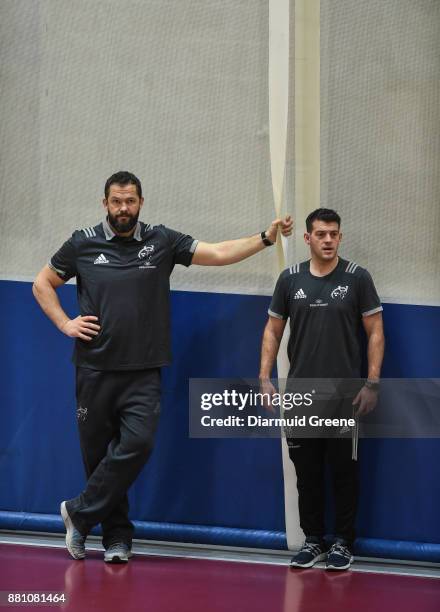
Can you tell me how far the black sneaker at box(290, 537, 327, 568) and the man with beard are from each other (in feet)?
2.54

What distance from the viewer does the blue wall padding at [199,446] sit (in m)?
5.16

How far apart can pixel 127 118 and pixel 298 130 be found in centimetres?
86

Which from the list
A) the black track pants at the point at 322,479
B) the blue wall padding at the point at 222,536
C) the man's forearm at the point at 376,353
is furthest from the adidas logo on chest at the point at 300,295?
the blue wall padding at the point at 222,536

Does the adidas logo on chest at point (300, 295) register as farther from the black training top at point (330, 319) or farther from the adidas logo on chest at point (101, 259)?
the adidas logo on chest at point (101, 259)

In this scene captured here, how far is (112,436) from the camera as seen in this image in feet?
16.9

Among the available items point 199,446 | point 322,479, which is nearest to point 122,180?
point 199,446

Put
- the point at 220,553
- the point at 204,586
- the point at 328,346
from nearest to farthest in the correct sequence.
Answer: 1. the point at 204,586
2. the point at 328,346
3. the point at 220,553

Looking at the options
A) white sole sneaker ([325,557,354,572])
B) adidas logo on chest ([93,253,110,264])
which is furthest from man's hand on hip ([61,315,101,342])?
white sole sneaker ([325,557,354,572])

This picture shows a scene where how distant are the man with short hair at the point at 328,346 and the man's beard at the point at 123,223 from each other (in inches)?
28.1

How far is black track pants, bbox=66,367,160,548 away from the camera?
Result: 5.01 meters

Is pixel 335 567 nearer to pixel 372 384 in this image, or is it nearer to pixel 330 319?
pixel 372 384

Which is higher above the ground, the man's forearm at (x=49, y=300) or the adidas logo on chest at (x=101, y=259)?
the adidas logo on chest at (x=101, y=259)

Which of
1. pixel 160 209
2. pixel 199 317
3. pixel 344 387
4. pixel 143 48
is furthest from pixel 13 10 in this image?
pixel 344 387

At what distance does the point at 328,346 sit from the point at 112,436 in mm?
1078
